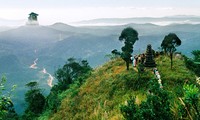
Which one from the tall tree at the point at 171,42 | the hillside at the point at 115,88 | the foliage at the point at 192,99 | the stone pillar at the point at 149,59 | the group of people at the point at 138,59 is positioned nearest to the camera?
the foliage at the point at 192,99

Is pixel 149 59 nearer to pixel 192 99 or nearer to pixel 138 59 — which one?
pixel 138 59

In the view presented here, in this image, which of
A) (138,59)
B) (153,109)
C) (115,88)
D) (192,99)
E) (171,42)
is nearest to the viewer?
(192,99)

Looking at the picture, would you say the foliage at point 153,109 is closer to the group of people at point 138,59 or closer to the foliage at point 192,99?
→ the foliage at point 192,99

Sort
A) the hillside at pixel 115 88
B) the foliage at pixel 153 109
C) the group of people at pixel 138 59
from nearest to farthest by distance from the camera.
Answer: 1. the foliage at pixel 153 109
2. the hillside at pixel 115 88
3. the group of people at pixel 138 59

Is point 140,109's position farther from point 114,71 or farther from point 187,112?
point 114,71

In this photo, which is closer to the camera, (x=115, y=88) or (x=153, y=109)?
(x=153, y=109)

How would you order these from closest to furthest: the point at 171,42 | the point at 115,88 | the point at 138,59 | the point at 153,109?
the point at 153,109 → the point at 115,88 → the point at 171,42 → the point at 138,59

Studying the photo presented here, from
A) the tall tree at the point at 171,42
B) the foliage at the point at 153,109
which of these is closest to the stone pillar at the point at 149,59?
the tall tree at the point at 171,42

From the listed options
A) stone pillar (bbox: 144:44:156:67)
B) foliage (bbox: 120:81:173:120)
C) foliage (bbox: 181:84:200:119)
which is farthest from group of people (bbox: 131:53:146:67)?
foliage (bbox: 181:84:200:119)

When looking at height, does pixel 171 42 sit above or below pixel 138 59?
above

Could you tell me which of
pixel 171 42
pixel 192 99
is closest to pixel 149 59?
pixel 171 42

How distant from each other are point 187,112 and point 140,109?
98 cm

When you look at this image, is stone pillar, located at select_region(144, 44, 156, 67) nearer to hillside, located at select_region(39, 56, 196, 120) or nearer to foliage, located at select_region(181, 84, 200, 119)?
hillside, located at select_region(39, 56, 196, 120)

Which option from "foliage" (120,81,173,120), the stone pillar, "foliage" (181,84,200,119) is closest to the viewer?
"foliage" (181,84,200,119)
